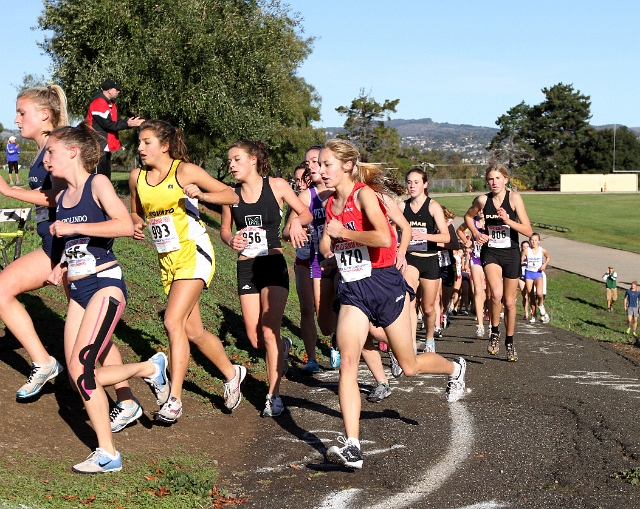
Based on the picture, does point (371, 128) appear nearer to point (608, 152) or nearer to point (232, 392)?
point (608, 152)

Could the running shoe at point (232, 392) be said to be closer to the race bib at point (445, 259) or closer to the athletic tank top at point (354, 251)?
the athletic tank top at point (354, 251)

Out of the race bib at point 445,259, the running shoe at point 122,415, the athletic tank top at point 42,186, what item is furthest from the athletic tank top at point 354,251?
the race bib at point 445,259

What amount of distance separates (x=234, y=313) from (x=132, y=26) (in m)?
16.5

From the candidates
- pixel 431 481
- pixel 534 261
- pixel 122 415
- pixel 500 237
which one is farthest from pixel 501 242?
pixel 534 261

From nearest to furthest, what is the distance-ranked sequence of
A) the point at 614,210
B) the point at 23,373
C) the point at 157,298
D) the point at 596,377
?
the point at 23,373, the point at 596,377, the point at 157,298, the point at 614,210

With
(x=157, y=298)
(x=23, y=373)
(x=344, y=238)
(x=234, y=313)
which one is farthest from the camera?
(x=234, y=313)

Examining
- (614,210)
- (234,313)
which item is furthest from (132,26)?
(614,210)

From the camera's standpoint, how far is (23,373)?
23.7ft

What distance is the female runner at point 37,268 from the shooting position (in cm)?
635

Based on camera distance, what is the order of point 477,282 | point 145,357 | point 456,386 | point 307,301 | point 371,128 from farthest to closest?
point 371,128 < point 477,282 < point 307,301 < point 145,357 < point 456,386

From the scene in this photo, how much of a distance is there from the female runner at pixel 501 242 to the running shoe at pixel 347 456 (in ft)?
18.4

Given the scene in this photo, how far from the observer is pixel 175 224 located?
682 cm

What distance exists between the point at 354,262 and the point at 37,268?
235 cm

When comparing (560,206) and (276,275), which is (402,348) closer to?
(276,275)
